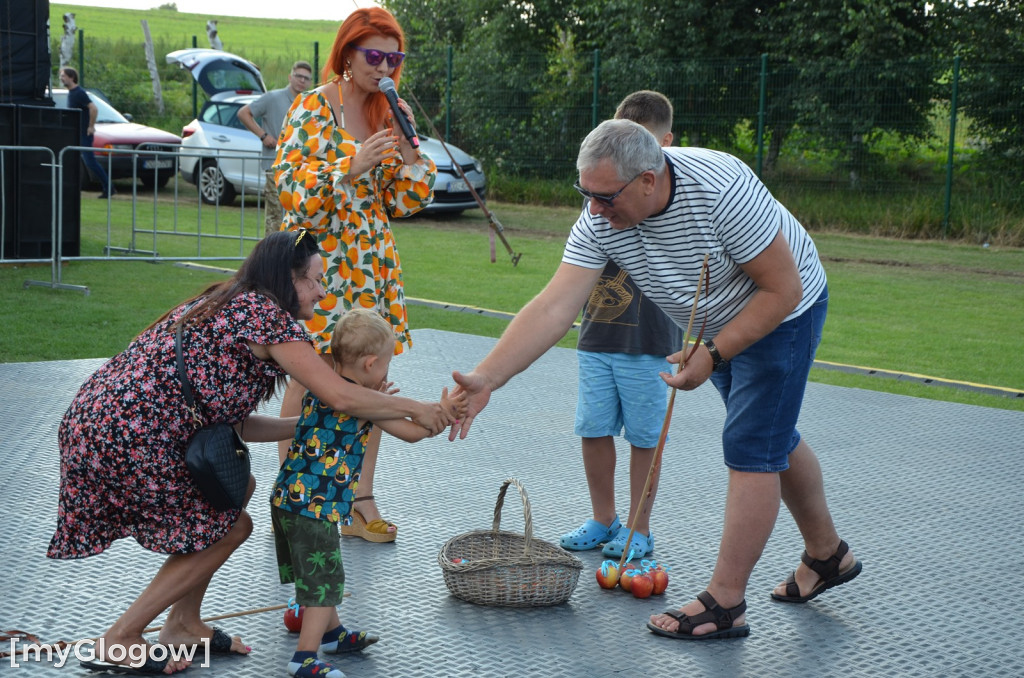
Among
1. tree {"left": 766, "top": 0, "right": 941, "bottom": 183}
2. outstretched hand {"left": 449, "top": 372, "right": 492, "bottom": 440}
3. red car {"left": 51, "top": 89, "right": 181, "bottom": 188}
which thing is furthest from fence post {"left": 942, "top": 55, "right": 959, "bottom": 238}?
outstretched hand {"left": 449, "top": 372, "right": 492, "bottom": 440}

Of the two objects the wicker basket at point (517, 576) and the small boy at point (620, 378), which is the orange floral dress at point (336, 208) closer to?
the small boy at point (620, 378)

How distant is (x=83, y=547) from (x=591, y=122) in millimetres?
16393

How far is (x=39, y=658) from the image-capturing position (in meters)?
2.91

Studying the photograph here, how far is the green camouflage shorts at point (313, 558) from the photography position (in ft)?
9.42

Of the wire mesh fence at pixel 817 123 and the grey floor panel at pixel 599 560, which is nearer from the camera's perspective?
the grey floor panel at pixel 599 560

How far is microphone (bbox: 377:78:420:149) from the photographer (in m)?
3.91

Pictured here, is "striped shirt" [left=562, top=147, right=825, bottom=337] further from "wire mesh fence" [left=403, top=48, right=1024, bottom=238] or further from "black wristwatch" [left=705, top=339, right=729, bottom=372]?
"wire mesh fence" [left=403, top=48, right=1024, bottom=238]

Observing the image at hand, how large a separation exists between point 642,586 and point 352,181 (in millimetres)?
1627

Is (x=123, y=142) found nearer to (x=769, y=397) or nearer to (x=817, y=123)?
(x=817, y=123)

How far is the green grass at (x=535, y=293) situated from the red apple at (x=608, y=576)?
3488mm

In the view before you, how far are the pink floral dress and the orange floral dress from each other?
0.97 m

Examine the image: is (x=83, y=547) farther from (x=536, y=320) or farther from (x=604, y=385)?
(x=604, y=385)

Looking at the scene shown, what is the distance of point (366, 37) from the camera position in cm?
388

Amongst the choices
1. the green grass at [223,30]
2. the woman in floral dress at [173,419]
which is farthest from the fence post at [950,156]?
the green grass at [223,30]
